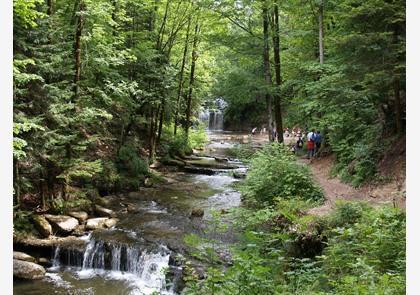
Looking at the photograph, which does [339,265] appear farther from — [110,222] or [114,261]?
[110,222]

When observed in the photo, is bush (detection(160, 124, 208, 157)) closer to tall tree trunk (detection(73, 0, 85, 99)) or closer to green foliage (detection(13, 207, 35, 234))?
tall tree trunk (detection(73, 0, 85, 99))

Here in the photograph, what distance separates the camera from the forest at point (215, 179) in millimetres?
6883

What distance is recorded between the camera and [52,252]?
11.3m

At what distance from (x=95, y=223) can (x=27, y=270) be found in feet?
10.2

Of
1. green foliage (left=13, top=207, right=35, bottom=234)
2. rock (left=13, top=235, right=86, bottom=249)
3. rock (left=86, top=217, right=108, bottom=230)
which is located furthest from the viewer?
rock (left=86, top=217, right=108, bottom=230)

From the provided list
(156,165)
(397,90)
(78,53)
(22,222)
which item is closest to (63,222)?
(22,222)

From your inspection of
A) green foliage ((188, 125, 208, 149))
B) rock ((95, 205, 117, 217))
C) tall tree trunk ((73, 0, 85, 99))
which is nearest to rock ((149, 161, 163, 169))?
green foliage ((188, 125, 208, 149))

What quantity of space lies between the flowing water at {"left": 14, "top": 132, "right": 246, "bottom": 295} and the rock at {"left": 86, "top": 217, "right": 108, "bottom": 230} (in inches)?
13.7

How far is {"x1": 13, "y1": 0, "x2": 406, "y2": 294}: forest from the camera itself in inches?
271

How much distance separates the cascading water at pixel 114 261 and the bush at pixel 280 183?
3.41m

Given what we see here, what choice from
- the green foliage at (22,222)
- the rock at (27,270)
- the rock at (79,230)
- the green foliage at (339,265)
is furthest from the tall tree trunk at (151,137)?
the green foliage at (339,265)

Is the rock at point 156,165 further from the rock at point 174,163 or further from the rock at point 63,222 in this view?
the rock at point 63,222

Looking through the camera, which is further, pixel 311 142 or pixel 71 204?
pixel 311 142

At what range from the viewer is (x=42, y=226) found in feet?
39.0
